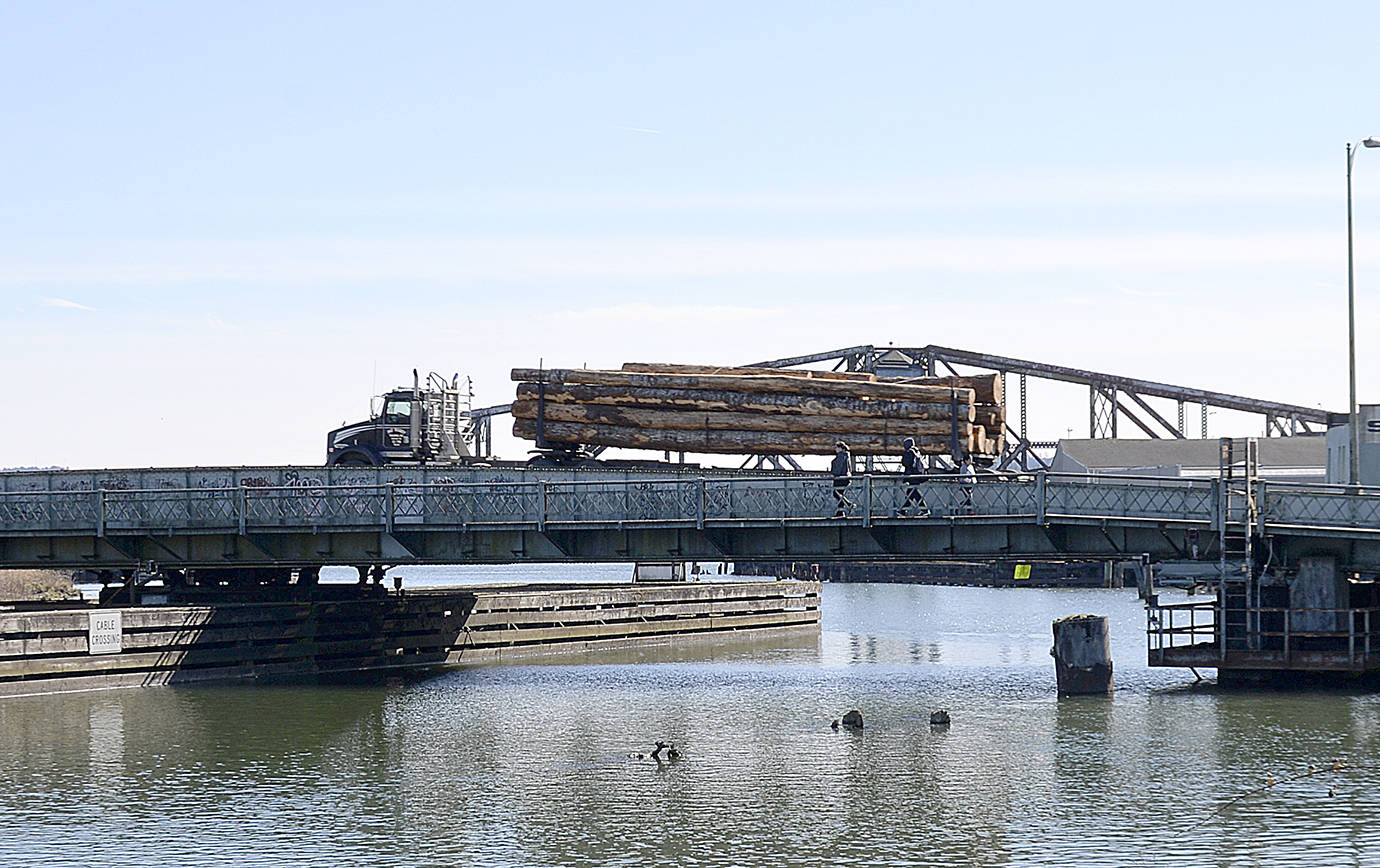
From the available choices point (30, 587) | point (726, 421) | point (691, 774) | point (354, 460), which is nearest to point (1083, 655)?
point (726, 421)

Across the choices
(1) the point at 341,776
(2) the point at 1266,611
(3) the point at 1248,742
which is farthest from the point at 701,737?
(2) the point at 1266,611

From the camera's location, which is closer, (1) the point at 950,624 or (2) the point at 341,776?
(2) the point at 341,776

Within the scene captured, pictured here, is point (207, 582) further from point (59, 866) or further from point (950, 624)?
point (950, 624)

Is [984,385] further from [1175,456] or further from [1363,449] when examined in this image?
[1175,456]

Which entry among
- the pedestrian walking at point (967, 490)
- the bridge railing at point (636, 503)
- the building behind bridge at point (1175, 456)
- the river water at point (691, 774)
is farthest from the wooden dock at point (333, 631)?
the building behind bridge at point (1175, 456)

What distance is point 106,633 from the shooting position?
42.6 meters

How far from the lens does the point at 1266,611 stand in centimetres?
3831

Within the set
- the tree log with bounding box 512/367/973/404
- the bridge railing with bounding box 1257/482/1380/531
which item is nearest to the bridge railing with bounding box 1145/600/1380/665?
the bridge railing with bounding box 1257/482/1380/531

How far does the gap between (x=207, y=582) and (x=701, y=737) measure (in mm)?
22886

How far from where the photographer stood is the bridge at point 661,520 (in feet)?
124

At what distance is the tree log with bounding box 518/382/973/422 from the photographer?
1797 inches

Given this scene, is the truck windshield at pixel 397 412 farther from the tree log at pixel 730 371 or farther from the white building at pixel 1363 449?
the white building at pixel 1363 449

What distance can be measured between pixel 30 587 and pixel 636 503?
6744cm

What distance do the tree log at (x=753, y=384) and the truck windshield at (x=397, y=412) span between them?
4.57 m
